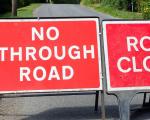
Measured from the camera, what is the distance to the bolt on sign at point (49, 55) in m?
6.87

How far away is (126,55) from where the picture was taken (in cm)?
704

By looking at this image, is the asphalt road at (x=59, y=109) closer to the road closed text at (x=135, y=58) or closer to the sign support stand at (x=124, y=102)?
the sign support stand at (x=124, y=102)

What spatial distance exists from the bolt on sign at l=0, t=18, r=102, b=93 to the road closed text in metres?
0.34

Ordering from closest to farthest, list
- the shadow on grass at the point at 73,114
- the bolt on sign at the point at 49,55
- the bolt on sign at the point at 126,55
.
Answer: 1. the bolt on sign at the point at 49,55
2. the bolt on sign at the point at 126,55
3. the shadow on grass at the point at 73,114

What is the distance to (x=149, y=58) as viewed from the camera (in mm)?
7098

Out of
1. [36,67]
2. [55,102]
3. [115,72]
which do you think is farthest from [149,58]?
[55,102]

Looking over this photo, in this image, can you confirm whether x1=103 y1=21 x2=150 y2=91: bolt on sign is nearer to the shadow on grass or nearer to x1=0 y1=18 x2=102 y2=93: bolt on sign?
x1=0 y1=18 x2=102 y2=93: bolt on sign

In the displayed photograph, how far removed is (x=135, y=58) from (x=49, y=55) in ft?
3.85

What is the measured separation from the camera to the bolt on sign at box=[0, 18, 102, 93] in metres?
6.87

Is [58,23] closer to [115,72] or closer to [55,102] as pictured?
[115,72]

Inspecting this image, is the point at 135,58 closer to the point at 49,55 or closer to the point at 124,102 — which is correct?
the point at 124,102

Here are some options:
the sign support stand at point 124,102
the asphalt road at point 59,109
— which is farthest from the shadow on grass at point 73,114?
the sign support stand at point 124,102

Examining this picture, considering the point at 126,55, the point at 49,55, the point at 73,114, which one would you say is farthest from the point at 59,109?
the point at 126,55

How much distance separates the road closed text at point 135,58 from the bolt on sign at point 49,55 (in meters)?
0.34
